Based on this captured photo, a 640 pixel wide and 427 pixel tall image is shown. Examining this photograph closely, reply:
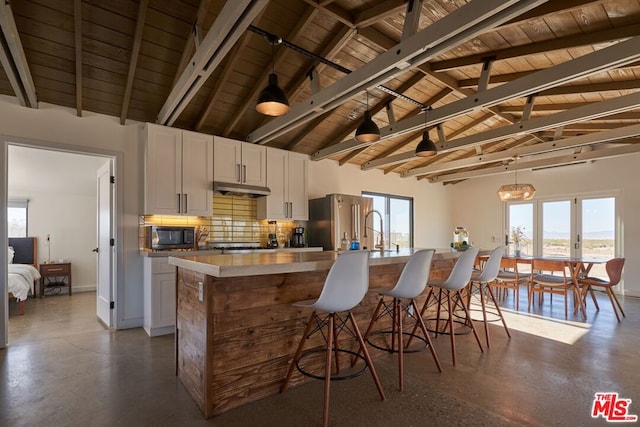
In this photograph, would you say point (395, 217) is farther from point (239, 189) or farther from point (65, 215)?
point (65, 215)

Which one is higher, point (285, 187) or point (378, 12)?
point (378, 12)

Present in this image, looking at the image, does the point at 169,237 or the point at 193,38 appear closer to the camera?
the point at 193,38

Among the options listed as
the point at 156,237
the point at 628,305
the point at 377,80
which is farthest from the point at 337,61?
the point at 628,305

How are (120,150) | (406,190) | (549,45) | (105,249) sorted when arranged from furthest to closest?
(406,190), (105,249), (120,150), (549,45)

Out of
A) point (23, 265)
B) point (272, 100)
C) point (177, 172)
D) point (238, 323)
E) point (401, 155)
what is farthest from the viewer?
point (401, 155)

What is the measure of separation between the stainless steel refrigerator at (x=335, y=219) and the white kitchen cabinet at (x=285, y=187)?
26 centimetres

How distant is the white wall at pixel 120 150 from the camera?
370 centimetres

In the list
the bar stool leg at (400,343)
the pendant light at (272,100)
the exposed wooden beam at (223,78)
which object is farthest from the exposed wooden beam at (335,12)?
the bar stool leg at (400,343)

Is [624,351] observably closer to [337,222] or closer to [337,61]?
[337,222]

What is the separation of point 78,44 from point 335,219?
3806mm

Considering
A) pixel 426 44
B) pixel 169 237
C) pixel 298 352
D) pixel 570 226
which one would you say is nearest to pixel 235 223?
pixel 169 237

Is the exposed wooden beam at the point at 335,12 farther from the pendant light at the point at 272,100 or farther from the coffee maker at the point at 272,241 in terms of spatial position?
the coffee maker at the point at 272,241

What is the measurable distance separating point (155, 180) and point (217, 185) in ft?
2.52

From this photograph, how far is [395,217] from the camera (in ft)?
25.9
